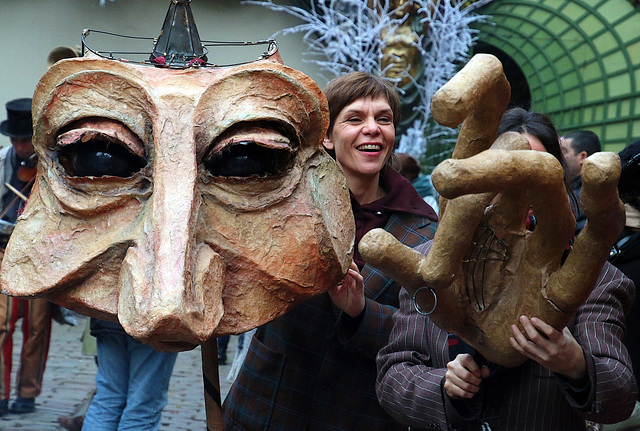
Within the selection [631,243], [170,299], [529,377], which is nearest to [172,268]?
[170,299]

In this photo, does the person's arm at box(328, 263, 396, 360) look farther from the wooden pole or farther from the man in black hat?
the man in black hat

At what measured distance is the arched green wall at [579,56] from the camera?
761 centimetres

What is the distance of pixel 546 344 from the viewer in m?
1.78

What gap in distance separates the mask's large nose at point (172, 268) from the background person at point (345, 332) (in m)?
0.62

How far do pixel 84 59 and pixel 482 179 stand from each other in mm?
1216

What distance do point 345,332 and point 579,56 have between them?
7162mm

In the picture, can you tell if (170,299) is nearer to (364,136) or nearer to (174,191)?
(174,191)

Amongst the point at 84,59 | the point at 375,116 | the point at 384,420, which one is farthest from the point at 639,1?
the point at 84,59

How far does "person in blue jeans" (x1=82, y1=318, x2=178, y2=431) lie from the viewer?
3426 millimetres

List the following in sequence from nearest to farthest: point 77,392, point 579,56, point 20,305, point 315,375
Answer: point 315,375 → point 20,305 → point 77,392 → point 579,56

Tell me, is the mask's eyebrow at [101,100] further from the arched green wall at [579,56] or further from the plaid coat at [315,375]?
the arched green wall at [579,56]

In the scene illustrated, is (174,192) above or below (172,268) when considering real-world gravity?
above

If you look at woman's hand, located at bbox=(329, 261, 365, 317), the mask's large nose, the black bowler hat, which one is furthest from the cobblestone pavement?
the mask's large nose

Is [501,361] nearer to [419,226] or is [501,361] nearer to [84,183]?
[419,226]
